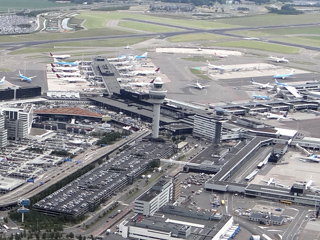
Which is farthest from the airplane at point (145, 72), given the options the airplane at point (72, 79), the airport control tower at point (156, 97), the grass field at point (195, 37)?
the airport control tower at point (156, 97)

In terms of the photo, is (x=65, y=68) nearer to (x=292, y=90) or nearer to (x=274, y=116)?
(x=292, y=90)

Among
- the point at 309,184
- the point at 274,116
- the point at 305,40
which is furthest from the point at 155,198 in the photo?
the point at 305,40

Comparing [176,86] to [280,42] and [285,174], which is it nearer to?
[285,174]

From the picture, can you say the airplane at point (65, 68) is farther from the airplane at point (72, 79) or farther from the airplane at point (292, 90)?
the airplane at point (292, 90)

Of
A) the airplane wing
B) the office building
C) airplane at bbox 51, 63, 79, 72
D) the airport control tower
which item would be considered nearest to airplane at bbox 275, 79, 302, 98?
the airplane wing

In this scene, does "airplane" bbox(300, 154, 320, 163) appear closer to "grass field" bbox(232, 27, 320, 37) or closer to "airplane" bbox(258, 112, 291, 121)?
"airplane" bbox(258, 112, 291, 121)


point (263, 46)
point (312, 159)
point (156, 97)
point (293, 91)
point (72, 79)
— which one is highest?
point (156, 97)
